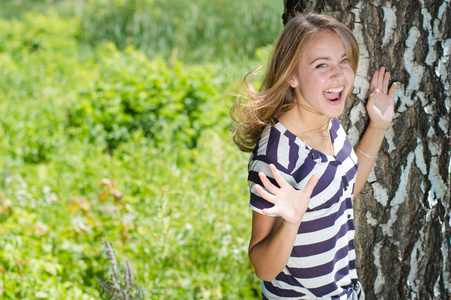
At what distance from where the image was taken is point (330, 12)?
Result: 1.68 metres

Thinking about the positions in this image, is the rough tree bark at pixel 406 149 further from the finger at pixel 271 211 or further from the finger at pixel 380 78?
the finger at pixel 271 211

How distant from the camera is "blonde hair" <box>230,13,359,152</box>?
145cm

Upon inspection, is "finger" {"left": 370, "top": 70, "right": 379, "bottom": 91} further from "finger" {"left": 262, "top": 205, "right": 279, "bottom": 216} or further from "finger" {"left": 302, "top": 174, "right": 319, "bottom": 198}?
"finger" {"left": 262, "top": 205, "right": 279, "bottom": 216}

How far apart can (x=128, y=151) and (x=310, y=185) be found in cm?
272

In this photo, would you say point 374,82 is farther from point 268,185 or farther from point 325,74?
point 268,185

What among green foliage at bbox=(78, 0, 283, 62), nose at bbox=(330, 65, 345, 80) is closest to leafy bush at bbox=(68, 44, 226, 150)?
green foliage at bbox=(78, 0, 283, 62)

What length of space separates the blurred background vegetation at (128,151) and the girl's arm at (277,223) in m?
0.58

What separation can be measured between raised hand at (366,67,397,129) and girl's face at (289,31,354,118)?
0.26 meters

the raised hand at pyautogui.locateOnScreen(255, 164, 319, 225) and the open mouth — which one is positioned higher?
the open mouth

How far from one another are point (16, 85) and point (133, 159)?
2.75 metres

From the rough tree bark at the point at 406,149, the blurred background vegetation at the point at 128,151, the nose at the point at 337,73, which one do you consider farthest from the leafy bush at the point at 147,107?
the nose at the point at 337,73

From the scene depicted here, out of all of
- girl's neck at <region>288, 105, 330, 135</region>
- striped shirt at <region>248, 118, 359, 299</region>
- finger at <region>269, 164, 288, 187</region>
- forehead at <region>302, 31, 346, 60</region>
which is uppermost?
forehead at <region>302, 31, 346, 60</region>

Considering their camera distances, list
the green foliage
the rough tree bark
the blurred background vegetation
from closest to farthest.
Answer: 1. the rough tree bark
2. the blurred background vegetation
3. the green foliage

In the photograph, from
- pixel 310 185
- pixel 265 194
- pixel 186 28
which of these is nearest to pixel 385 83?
pixel 310 185
